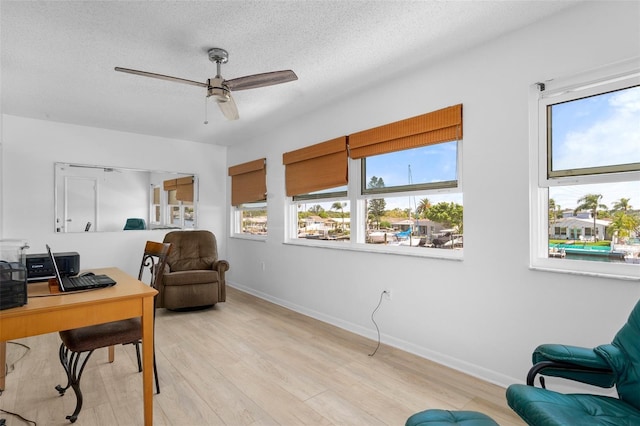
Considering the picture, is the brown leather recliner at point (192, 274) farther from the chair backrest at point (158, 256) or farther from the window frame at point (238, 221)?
the chair backrest at point (158, 256)

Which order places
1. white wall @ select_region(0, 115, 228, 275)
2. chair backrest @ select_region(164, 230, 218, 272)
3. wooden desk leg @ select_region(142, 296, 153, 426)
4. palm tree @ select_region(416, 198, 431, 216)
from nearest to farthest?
1. wooden desk leg @ select_region(142, 296, 153, 426)
2. palm tree @ select_region(416, 198, 431, 216)
3. white wall @ select_region(0, 115, 228, 275)
4. chair backrest @ select_region(164, 230, 218, 272)

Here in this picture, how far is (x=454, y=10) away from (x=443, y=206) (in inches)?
58.1

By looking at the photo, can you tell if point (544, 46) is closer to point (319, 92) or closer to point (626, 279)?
point (626, 279)

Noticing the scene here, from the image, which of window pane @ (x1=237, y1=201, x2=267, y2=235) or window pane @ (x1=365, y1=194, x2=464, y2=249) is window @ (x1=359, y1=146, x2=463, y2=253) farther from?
window pane @ (x1=237, y1=201, x2=267, y2=235)

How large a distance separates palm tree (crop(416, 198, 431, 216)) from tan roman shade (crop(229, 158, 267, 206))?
8.21 feet

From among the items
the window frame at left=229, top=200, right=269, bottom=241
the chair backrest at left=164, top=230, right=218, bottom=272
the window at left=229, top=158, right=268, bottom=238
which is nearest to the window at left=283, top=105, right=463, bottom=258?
the window at left=229, top=158, right=268, bottom=238

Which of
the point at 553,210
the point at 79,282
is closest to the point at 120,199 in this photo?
the point at 79,282

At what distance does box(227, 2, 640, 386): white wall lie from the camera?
6.41 ft

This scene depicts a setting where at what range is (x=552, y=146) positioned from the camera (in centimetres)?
219

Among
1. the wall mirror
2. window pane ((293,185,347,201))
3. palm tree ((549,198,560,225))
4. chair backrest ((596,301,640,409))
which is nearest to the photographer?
chair backrest ((596,301,640,409))

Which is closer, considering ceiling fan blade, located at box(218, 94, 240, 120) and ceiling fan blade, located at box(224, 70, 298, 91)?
ceiling fan blade, located at box(224, 70, 298, 91)

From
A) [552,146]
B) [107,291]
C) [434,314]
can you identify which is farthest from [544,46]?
[107,291]

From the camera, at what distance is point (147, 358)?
1.83 meters

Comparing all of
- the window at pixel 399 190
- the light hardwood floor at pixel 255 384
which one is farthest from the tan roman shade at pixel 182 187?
the light hardwood floor at pixel 255 384
